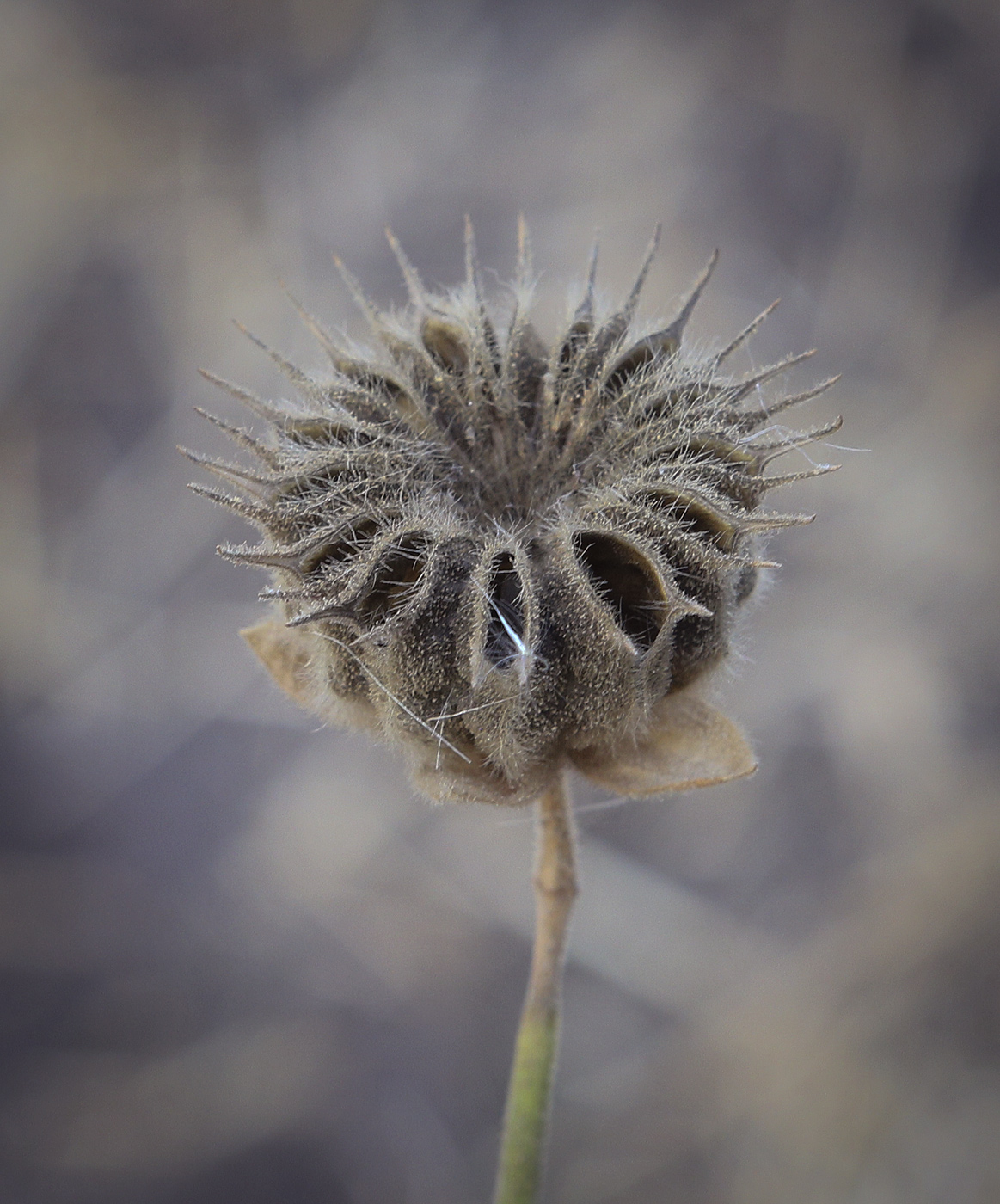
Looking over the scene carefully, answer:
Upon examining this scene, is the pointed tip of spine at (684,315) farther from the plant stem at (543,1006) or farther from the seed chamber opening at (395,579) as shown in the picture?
the plant stem at (543,1006)

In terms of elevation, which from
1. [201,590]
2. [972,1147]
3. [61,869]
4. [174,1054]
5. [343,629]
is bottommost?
[972,1147]

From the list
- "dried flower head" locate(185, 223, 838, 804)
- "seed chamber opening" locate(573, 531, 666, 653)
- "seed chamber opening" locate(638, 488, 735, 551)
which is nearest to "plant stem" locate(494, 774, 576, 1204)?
"dried flower head" locate(185, 223, 838, 804)

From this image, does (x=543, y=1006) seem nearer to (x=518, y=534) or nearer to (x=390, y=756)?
(x=518, y=534)

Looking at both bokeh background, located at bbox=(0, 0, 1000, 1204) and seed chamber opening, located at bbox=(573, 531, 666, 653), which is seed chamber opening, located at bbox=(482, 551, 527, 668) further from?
bokeh background, located at bbox=(0, 0, 1000, 1204)

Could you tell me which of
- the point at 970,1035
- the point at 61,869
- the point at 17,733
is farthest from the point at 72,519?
the point at 970,1035

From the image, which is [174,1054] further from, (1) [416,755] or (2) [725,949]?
(1) [416,755]

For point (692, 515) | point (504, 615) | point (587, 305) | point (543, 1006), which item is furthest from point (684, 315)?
point (543, 1006)
